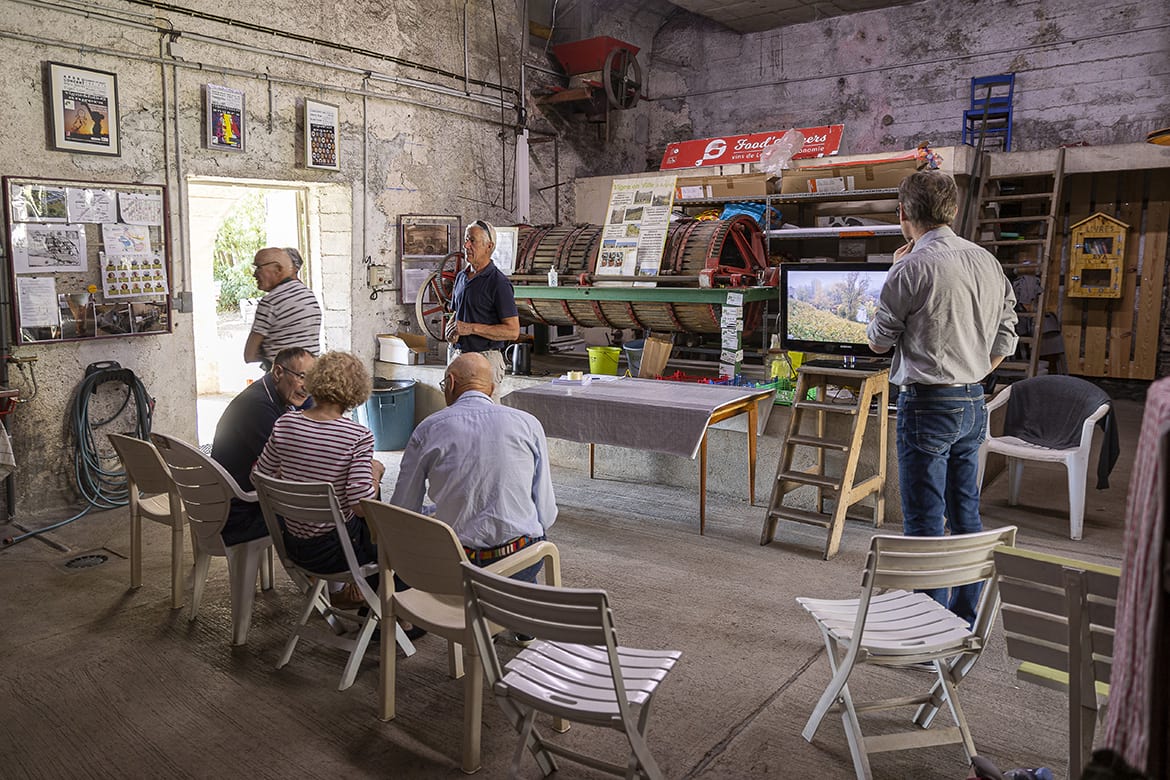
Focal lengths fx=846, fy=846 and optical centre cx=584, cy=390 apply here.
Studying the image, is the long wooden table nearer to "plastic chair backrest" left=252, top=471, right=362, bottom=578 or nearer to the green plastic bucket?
the green plastic bucket

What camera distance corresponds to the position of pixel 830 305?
5.23m

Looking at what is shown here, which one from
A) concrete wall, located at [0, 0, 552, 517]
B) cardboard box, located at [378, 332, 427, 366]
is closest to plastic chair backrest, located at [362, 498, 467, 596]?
concrete wall, located at [0, 0, 552, 517]

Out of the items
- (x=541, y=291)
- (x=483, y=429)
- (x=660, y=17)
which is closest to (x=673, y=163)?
(x=660, y=17)

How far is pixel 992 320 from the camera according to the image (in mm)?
3447

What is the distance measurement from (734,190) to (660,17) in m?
4.49

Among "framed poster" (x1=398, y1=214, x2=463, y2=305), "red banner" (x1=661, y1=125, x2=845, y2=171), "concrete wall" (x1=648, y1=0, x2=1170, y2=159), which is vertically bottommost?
"framed poster" (x1=398, y1=214, x2=463, y2=305)

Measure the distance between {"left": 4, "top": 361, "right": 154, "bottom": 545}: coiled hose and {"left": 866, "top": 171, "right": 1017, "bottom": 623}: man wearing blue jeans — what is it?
5.01 meters

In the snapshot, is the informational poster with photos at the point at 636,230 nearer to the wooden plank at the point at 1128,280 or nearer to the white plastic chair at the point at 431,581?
the white plastic chair at the point at 431,581

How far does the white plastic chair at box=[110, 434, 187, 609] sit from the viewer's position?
12.9 ft

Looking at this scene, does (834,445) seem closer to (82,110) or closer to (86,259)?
(86,259)

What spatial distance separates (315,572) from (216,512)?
1.79 feet

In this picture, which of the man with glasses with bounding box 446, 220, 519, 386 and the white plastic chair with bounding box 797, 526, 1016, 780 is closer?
the white plastic chair with bounding box 797, 526, 1016, 780

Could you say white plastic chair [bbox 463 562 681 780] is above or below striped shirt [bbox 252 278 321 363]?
below

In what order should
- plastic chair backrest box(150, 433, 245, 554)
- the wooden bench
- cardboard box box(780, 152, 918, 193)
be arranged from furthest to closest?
cardboard box box(780, 152, 918, 193), plastic chair backrest box(150, 433, 245, 554), the wooden bench
